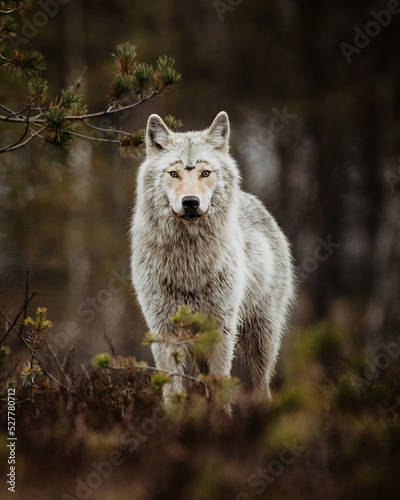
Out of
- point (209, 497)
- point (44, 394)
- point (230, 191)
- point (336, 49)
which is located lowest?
point (44, 394)

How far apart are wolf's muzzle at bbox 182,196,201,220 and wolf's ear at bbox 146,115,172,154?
819 mm

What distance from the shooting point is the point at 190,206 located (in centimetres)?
438

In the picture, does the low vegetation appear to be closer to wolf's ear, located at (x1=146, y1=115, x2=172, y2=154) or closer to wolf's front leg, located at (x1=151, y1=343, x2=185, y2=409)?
wolf's front leg, located at (x1=151, y1=343, x2=185, y2=409)

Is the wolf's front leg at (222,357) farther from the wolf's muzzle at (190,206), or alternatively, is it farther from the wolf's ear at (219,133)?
the wolf's ear at (219,133)

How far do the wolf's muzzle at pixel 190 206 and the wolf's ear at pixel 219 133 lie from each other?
92 cm

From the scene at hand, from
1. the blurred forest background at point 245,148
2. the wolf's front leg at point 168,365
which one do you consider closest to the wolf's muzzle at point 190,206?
the wolf's front leg at point 168,365

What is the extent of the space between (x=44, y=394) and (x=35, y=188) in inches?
Result: 404

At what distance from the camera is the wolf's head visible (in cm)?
443

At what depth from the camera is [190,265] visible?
15.8ft

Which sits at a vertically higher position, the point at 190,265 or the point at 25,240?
the point at 190,265

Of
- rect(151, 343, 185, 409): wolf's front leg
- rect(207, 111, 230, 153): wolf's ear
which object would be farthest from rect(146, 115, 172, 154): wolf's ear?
rect(151, 343, 185, 409): wolf's front leg

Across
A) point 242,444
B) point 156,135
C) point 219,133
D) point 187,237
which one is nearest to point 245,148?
point 219,133

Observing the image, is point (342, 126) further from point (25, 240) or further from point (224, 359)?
point (224, 359)

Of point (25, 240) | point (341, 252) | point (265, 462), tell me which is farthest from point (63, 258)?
point (265, 462)
